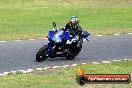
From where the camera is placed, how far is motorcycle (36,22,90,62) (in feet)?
47.5

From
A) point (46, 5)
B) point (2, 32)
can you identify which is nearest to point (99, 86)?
point (2, 32)

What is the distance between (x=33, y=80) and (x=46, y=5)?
29378 mm

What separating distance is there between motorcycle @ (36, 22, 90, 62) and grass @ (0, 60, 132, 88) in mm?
1513

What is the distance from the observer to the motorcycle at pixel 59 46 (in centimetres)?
1449

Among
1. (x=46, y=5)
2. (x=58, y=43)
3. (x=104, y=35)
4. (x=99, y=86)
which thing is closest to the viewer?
(x=99, y=86)

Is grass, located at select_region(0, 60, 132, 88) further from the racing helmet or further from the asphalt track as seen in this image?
the racing helmet

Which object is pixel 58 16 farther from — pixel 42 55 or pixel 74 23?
pixel 42 55

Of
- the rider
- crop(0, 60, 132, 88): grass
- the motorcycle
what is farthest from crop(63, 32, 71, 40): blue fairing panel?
crop(0, 60, 132, 88): grass

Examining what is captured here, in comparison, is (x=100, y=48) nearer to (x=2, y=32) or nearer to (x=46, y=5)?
(x=2, y=32)

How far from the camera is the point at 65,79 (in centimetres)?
1077

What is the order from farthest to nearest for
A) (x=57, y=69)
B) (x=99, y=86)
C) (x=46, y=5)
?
(x=46, y=5)
(x=57, y=69)
(x=99, y=86)

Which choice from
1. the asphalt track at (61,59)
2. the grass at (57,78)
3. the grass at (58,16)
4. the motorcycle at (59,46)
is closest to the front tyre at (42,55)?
the motorcycle at (59,46)

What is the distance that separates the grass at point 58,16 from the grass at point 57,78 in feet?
27.2

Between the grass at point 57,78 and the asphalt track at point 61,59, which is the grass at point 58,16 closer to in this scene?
the asphalt track at point 61,59
